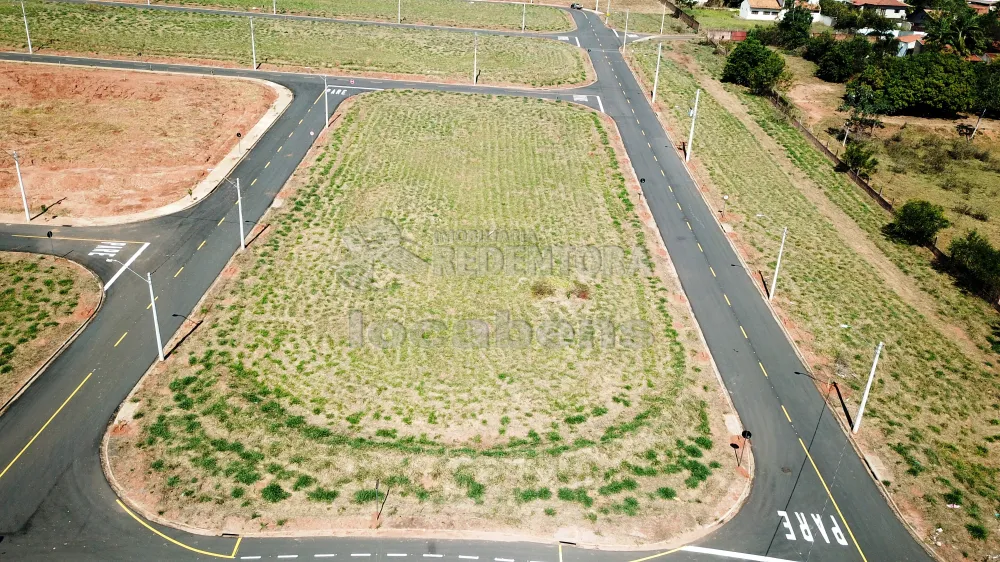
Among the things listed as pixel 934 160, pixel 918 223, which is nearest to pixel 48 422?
pixel 918 223

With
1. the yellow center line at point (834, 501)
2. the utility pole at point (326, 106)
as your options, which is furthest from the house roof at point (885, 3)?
the yellow center line at point (834, 501)

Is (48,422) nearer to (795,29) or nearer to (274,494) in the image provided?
(274,494)

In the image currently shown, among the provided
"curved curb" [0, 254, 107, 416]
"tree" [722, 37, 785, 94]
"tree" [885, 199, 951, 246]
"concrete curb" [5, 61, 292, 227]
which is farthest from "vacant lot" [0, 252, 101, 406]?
"tree" [722, 37, 785, 94]

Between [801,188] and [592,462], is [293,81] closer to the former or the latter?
[801,188]

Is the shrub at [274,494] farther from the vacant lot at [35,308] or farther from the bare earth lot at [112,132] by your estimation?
the bare earth lot at [112,132]

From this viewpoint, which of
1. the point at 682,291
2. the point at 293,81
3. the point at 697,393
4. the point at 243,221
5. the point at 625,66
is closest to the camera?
the point at 697,393

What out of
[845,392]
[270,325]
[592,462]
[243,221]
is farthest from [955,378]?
[243,221]
